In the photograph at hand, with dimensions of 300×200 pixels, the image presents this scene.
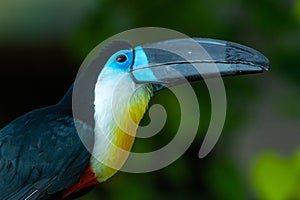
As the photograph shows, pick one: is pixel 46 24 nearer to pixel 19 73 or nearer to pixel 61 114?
pixel 19 73

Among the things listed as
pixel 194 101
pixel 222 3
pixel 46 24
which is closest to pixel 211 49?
pixel 194 101

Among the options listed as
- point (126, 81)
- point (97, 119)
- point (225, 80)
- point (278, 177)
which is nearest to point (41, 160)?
point (97, 119)

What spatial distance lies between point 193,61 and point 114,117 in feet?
1.00

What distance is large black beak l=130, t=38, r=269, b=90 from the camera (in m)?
2.66

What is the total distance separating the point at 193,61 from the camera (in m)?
2.73

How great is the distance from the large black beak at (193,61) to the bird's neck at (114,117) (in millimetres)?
56

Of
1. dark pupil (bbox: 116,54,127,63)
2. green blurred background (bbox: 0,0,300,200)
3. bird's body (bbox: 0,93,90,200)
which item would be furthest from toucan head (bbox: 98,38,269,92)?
green blurred background (bbox: 0,0,300,200)

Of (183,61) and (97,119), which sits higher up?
(183,61)

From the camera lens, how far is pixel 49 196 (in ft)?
9.03

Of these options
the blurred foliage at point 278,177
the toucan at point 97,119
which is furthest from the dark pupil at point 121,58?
the blurred foliage at point 278,177

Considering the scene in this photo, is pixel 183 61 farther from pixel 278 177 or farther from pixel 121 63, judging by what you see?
pixel 278 177

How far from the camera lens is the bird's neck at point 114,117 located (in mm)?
2777

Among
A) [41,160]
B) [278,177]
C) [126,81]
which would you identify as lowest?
[278,177]

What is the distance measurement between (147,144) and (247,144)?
57.0 inches
